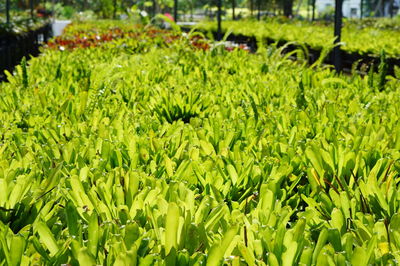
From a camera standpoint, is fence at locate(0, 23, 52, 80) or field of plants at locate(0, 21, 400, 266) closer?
field of plants at locate(0, 21, 400, 266)

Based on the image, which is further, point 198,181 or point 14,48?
point 14,48

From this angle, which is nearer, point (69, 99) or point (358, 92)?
point (69, 99)

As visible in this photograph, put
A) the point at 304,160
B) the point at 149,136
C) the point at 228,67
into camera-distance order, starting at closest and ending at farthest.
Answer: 1. the point at 304,160
2. the point at 149,136
3. the point at 228,67

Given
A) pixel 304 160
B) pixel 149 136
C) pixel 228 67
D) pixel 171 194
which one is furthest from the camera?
pixel 228 67

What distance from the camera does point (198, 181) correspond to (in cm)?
232

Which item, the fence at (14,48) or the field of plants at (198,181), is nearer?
the field of plants at (198,181)

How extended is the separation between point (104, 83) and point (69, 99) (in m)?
0.94

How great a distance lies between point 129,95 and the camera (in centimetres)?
432

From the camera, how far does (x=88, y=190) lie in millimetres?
2082

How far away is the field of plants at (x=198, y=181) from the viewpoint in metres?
1.62

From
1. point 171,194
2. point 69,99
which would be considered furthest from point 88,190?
point 69,99

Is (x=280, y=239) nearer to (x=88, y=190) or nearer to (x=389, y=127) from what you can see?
(x=88, y=190)

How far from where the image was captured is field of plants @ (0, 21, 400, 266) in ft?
5.31

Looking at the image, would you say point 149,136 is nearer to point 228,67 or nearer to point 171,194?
point 171,194
